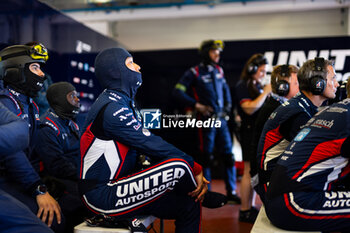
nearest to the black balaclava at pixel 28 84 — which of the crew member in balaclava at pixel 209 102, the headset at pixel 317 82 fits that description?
the crew member in balaclava at pixel 209 102

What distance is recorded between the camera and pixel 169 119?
3154 mm

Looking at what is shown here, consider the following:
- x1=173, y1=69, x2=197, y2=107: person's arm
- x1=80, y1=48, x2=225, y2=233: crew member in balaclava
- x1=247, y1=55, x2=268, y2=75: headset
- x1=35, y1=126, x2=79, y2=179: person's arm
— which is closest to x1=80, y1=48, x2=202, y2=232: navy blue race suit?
x1=80, y1=48, x2=225, y2=233: crew member in balaclava

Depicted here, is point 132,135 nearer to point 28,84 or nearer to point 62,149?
point 28,84

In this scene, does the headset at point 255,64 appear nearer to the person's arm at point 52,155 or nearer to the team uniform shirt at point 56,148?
the team uniform shirt at point 56,148

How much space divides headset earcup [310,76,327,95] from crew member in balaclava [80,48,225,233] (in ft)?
2.63

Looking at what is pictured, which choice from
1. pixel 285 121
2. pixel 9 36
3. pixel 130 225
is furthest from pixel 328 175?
pixel 9 36

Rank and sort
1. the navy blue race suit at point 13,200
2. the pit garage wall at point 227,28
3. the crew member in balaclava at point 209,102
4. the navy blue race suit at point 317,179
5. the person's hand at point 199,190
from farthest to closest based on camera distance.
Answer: the pit garage wall at point 227,28
the crew member in balaclava at point 209,102
the person's hand at point 199,190
the navy blue race suit at point 317,179
the navy blue race suit at point 13,200

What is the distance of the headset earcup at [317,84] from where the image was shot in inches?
86.6

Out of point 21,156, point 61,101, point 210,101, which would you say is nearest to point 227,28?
point 210,101

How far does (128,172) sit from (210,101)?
178cm

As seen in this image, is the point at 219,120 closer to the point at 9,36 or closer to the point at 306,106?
the point at 306,106

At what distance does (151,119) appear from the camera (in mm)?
3104

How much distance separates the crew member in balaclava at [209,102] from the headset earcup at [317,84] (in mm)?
1354

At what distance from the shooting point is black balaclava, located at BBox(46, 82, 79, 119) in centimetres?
307
